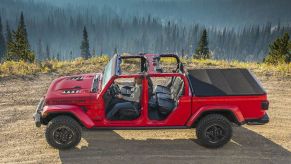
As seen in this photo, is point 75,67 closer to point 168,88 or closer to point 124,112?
point 168,88

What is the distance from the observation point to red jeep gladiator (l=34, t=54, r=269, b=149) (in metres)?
7.17

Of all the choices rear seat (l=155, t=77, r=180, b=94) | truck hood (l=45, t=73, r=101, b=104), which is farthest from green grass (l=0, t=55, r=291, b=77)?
rear seat (l=155, t=77, r=180, b=94)

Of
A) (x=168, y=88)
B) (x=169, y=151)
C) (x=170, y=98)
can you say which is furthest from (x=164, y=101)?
(x=169, y=151)

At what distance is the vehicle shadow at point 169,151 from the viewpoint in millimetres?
7160

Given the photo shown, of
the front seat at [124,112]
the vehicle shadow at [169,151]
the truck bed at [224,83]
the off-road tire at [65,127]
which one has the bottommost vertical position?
the vehicle shadow at [169,151]

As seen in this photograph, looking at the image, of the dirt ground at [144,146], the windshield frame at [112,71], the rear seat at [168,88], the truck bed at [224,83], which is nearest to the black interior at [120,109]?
the windshield frame at [112,71]

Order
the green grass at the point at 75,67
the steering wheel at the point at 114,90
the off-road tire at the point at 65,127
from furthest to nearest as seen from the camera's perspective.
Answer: the green grass at the point at 75,67 → the steering wheel at the point at 114,90 → the off-road tire at the point at 65,127

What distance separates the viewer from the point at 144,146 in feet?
25.4

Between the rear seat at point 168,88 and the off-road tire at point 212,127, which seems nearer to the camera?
the off-road tire at point 212,127

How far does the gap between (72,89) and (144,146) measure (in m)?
2.24

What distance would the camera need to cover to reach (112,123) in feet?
24.1

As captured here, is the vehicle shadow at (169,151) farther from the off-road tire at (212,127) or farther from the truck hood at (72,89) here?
the truck hood at (72,89)

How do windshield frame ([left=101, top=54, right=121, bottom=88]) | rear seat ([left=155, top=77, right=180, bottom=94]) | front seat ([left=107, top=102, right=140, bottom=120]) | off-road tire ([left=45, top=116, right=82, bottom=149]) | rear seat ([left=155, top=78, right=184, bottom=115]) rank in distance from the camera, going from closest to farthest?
off-road tire ([left=45, top=116, right=82, bottom=149]), windshield frame ([left=101, top=54, right=121, bottom=88]), front seat ([left=107, top=102, right=140, bottom=120]), rear seat ([left=155, top=78, right=184, bottom=115]), rear seat ([left=155, top=77, right=180, bottom=94])

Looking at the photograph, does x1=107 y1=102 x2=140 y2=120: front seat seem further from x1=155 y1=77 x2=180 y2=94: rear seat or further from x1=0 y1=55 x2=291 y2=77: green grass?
x1=0 y1=55 x2=291 y2=77: green grass
